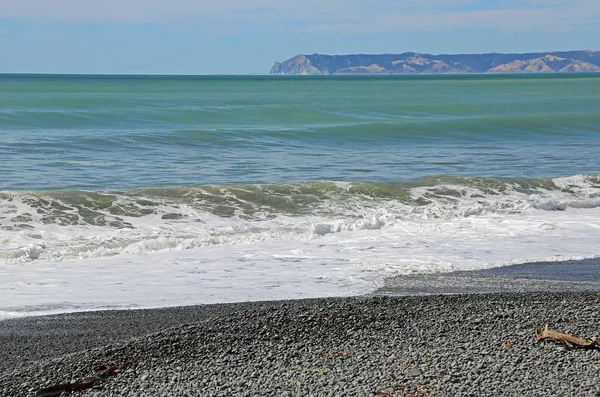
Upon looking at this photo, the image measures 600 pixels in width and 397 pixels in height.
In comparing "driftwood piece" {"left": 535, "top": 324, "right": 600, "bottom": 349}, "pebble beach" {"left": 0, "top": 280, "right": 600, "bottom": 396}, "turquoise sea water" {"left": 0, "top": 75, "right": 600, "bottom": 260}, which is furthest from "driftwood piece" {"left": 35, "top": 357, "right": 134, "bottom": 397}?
"turquoise sea water" {"left": 0, "top": 75, "right": 600, "bottom": 260}

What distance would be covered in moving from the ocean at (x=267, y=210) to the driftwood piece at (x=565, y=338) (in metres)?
2.49

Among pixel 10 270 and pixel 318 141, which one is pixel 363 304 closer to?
pixel 10 270

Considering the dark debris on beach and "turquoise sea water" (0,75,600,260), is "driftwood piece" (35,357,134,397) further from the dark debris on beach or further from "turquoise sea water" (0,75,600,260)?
"turquoise sea water" (0,75,600,260)

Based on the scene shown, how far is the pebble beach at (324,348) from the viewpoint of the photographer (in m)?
4.35

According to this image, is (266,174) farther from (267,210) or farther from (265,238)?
(265,238)

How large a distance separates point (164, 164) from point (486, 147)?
9.26 meters

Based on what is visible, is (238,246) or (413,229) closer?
(238,246)

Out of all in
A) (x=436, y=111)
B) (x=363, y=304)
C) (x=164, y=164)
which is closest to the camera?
(x=363, y=304)

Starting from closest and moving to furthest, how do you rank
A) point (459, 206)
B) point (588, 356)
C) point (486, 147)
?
point (588, 356), point (459, 206), point (486, 147)

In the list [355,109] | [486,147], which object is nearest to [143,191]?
[486,147]

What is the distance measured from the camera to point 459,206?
1281cm

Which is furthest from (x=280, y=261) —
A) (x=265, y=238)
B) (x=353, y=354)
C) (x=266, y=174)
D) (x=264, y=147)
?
(x=264, y=147)

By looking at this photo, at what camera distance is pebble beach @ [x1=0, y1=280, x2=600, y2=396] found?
4352 mm

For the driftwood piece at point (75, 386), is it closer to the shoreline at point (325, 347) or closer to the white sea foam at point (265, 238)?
the shoreline at point (325, 347)
